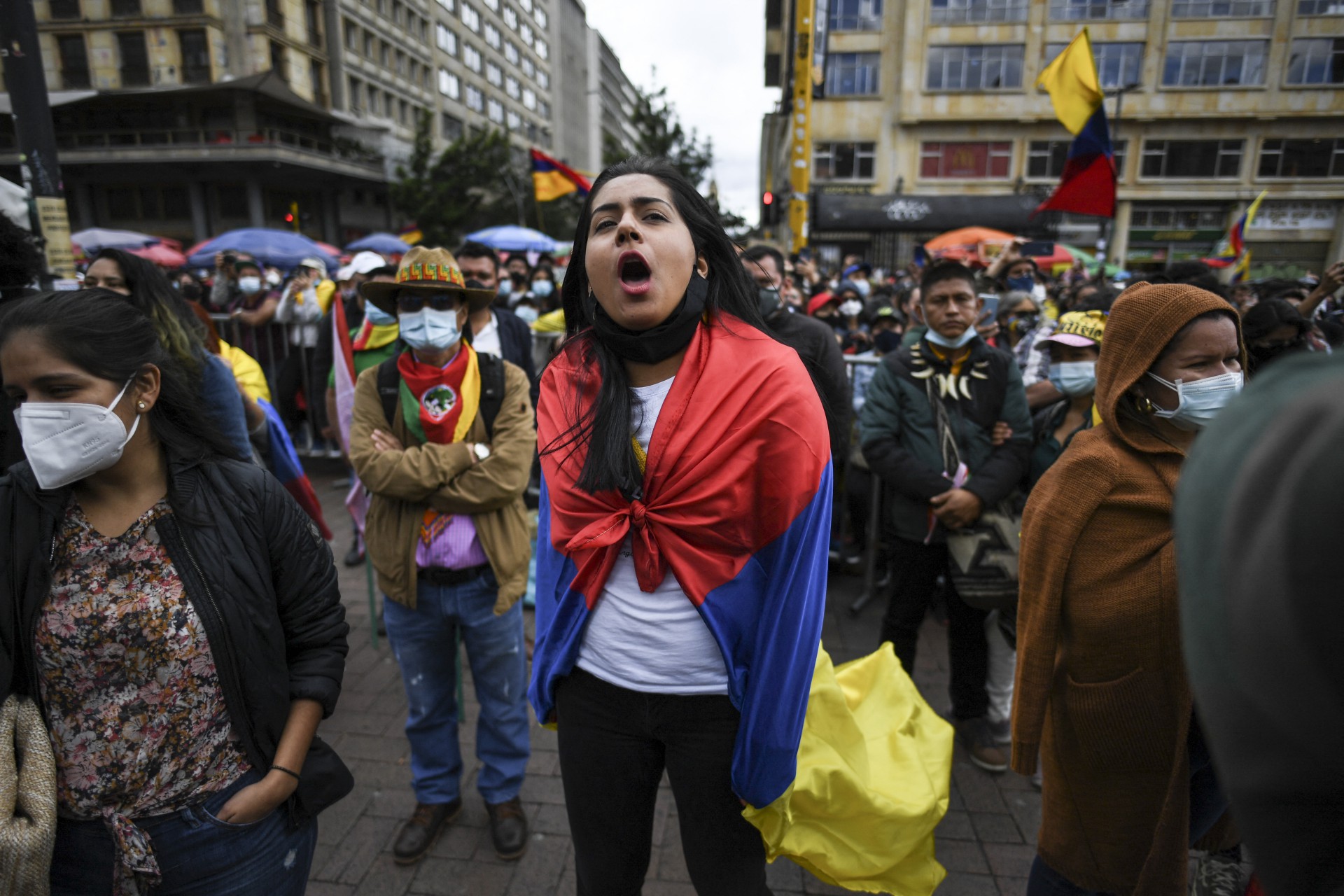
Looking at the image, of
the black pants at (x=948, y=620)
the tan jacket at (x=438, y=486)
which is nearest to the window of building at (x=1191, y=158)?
the black pants at (x=948, y=620)

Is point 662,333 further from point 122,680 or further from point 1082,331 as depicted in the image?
point 1082,331

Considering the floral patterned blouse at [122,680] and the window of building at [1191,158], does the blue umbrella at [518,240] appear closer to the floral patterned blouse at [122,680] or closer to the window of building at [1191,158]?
the floral patterned blouse at [122,680]

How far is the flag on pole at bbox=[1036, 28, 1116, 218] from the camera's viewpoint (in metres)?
6.89

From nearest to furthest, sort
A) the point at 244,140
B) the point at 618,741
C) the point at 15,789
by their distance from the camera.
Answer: the point at 15,789 → the point at 618,741 → the point at 244,140

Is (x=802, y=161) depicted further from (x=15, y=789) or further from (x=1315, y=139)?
(x=1315, y=139)

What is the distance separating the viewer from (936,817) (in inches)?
88.2

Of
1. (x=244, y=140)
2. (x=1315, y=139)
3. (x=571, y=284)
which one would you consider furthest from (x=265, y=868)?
(x=1315, y=139)

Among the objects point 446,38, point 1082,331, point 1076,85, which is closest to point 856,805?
point 1082,331

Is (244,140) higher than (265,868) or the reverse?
higher

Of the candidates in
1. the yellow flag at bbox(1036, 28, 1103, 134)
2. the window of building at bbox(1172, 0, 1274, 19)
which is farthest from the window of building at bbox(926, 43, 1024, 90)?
the yellow flag at bbox(1036, 28, 1103, 134)

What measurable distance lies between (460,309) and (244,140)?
40.7m

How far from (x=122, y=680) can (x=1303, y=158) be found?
49.1 meters

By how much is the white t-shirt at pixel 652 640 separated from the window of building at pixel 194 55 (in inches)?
1774

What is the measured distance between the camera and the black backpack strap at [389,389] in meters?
2.87
